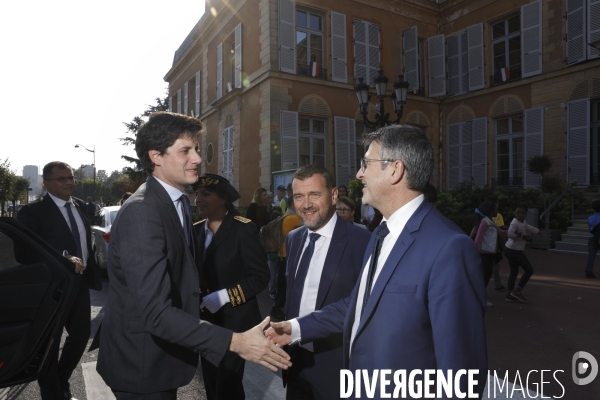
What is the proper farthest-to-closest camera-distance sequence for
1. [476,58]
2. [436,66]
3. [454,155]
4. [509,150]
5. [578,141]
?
[436,66], [454,155], [476,58], [509,150], [578,141]

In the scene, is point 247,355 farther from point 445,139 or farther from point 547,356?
point 445,139

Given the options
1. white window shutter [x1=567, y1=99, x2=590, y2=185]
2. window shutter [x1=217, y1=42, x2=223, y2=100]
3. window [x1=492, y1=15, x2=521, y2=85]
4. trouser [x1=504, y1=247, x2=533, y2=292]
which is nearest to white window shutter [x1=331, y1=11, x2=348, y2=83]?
window shutter [x1=217, y1=42, x2=223, y2=100]

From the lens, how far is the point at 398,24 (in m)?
17.8

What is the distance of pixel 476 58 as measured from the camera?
17.2 meters

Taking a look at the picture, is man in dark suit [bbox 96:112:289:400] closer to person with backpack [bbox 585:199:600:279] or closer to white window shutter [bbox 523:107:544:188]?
person with backpack [bbox 585:199:600:279]

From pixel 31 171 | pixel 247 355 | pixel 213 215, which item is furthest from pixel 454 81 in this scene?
pixel 31 171

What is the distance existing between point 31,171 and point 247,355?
232m

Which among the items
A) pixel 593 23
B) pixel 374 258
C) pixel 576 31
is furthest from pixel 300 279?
pixel 576 31

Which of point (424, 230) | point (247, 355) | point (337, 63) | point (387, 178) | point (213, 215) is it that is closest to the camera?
point (424, 230)

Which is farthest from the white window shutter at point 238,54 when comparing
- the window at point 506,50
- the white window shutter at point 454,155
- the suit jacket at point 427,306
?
the suit jacket at point 427,306

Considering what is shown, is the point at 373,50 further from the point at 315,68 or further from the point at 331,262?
the point at 331,262

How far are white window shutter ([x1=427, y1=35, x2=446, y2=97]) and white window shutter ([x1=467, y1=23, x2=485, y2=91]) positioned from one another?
1.12m

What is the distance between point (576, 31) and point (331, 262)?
1604cm

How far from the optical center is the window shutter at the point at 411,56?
17562 millimetres
